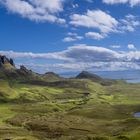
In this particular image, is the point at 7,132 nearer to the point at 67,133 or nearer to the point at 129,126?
the point at 67,133

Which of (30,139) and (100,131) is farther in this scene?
(100,131)

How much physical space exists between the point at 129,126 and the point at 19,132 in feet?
199

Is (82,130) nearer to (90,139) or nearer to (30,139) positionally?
(30,139)

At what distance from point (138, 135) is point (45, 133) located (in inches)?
3275

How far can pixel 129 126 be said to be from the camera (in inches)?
7810

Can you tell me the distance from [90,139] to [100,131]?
69477 mm

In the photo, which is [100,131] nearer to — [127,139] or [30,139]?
[30,139]

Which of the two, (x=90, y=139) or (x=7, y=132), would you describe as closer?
(x=90, y=139)

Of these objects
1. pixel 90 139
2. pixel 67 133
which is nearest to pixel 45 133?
pixel 67 133

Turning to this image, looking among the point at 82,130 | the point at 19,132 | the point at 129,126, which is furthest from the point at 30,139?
the point at 129,126

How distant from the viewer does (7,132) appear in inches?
7421

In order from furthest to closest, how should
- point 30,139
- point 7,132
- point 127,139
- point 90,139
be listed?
point 7,132
point 30,139
point 90,139
point 127,139

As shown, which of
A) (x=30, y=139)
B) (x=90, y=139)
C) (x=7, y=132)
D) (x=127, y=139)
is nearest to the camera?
(x=127, y=139)

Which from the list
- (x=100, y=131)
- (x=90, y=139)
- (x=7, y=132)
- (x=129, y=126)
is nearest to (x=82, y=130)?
(x=100, y=131)
